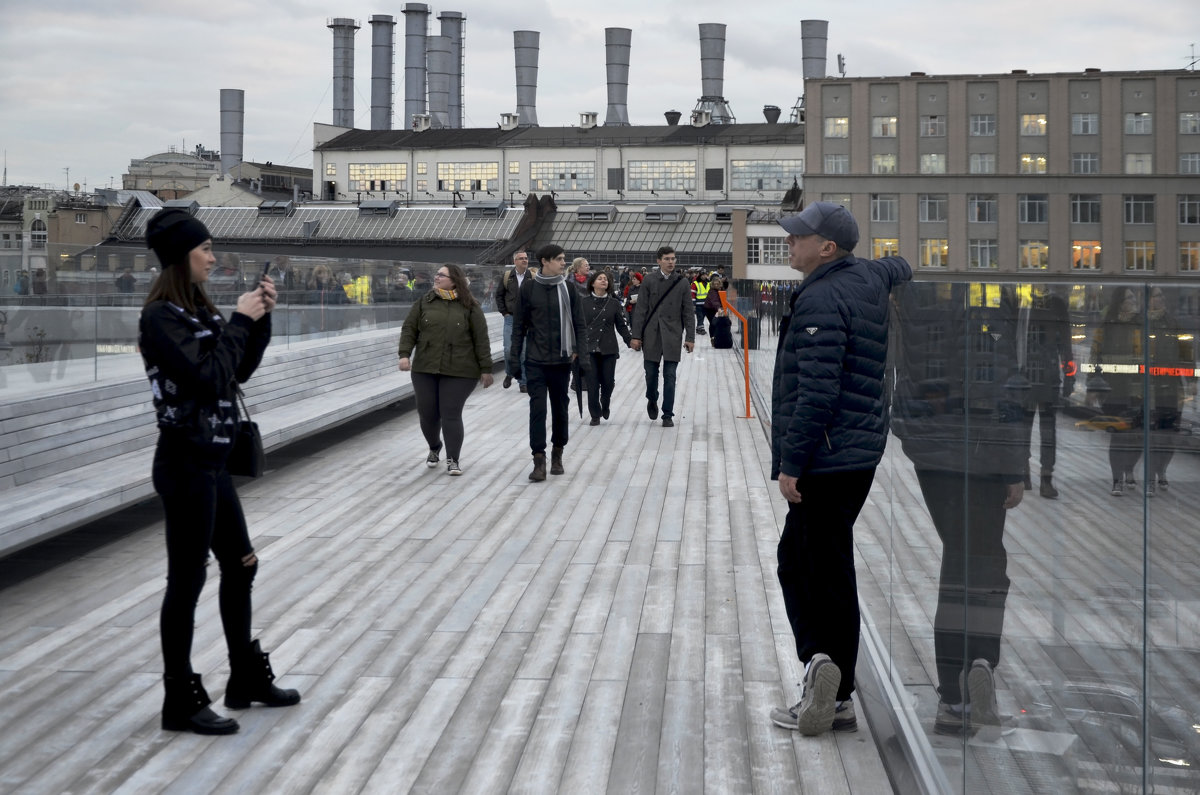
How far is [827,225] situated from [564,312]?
20.5 ft

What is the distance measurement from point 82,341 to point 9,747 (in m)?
4.94

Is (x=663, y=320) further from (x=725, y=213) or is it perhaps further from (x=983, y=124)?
(x=983, y=124)

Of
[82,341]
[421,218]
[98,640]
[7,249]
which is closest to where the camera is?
[98,640]

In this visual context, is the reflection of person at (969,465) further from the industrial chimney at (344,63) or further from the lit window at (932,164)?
the industrial chimney at (344,63)

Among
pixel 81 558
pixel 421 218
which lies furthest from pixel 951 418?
pixel 421 218

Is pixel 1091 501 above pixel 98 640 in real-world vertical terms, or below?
above

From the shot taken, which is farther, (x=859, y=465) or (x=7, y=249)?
(x=7, y=249)

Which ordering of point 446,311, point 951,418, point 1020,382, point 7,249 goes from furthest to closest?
point 446,311
point 7,249
point 951,418
point 1020,382

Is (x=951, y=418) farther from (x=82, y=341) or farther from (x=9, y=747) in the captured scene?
(x=82, y=341)

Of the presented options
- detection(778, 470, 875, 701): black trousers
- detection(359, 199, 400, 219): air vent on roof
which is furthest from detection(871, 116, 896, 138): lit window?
detection(778, 470, 875, 701): black trousers

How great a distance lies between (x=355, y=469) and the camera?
11.1m

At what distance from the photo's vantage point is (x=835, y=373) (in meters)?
4.29

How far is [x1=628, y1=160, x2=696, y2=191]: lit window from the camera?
319ft

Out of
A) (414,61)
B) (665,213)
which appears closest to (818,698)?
(665,213)
